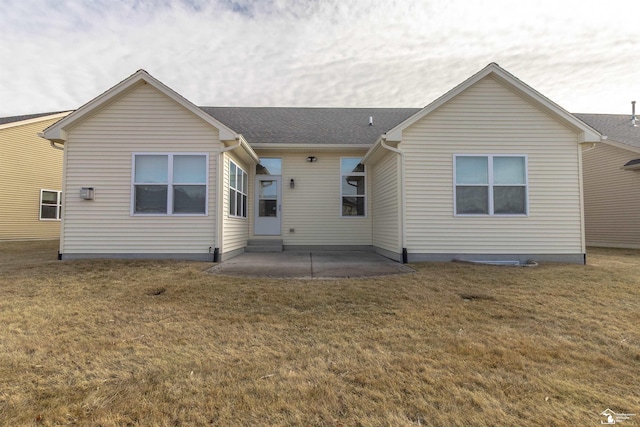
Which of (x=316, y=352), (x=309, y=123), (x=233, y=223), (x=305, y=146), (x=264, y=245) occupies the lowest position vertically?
(x=316, y=352)

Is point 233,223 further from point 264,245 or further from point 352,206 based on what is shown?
point 352,206

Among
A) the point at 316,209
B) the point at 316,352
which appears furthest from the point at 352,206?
the point at 316,352

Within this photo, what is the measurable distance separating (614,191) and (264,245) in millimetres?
13931

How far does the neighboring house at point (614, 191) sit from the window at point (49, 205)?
24.3 metres

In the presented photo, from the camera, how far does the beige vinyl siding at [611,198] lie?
11.9 m

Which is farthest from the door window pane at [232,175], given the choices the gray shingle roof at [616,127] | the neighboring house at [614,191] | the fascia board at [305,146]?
the gray shingle roof at [616,127]

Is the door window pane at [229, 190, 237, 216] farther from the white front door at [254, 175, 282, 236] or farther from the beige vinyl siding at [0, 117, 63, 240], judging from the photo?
the beige vinyl siding at [0, 117, 63, 240]

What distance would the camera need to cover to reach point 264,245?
1050 centimetres

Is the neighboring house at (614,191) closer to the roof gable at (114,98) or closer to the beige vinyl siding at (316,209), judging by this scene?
the beige vinyl siding at (316,209)

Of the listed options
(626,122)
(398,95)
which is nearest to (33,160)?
(398,95)

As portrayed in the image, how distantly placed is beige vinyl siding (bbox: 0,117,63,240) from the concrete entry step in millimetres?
11348

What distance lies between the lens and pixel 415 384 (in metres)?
2.37

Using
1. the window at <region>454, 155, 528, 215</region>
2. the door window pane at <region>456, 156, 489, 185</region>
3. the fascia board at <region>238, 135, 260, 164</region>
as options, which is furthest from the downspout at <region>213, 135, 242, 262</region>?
the window at <region>454, 155, 528, 215</region>

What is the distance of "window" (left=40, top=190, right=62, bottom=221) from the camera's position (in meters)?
15.5
